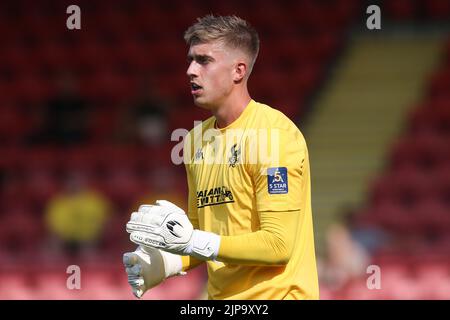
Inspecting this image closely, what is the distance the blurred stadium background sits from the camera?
10.7 m

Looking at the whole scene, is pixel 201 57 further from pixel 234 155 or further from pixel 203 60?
pixel 234 155

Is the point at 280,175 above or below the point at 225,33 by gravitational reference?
below

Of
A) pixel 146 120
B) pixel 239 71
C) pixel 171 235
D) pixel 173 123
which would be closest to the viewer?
pixel 171 235

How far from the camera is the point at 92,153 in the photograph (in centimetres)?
1221

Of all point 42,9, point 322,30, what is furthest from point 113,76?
point 322,30

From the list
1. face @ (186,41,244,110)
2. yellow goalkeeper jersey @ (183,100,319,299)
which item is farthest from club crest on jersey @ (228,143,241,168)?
face @ (186,41,244,110)

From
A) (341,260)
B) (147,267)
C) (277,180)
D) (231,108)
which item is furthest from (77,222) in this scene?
(277,180)

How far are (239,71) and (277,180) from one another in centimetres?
52

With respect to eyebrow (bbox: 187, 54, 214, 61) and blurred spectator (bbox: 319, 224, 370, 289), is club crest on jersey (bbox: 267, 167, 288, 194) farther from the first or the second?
blurred spectator (bbox: 319, 224, 370, 289)


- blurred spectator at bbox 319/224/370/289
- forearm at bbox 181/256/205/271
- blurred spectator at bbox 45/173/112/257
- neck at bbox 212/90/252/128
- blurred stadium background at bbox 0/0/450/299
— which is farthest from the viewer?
blurred spectator at bbox 45/173/112/257

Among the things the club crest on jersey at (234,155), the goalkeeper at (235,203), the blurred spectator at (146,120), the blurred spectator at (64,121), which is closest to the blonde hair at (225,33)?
the goalkeeper at (235,203)

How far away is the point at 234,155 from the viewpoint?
394cm

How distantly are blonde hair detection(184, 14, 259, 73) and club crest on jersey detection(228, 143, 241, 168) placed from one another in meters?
0.39
